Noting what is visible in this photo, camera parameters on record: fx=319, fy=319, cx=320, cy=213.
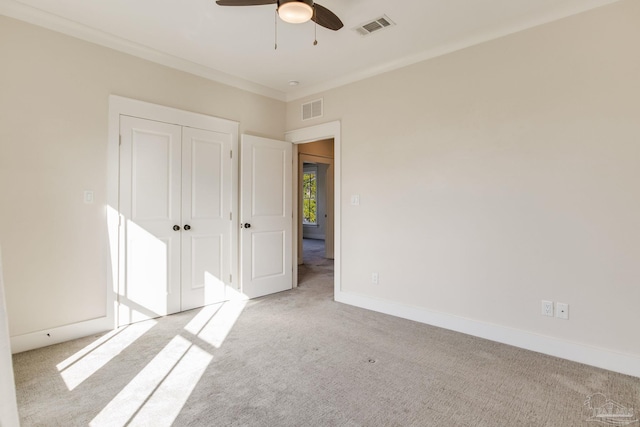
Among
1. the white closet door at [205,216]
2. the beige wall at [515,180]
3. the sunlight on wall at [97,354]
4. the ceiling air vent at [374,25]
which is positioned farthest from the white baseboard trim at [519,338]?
the ceiling air vent at [374,25]

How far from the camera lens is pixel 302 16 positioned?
79.0 inches

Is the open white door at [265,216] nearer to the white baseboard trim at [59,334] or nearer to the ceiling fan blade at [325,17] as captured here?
the white baseboard trim at [59,334]

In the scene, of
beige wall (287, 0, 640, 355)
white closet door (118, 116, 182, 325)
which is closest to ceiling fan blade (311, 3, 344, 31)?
beige wall (287, 0, 640, 355)

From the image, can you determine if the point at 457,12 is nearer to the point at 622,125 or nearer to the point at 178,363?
the point at 622,125

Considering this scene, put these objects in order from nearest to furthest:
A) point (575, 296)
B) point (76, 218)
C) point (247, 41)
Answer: point (575, 296), point (76, 218), point (247, 41)

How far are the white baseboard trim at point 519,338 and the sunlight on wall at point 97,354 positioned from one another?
246 centimetres

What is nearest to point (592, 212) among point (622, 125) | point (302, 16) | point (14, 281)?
point (622, 125)

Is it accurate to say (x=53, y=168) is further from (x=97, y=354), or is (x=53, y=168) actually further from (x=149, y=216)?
(x=97, y=354)

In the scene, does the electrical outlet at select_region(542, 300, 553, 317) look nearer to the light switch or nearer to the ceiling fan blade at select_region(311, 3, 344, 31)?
the ceiling fan blade at select_region(311, 3, 344, 31)

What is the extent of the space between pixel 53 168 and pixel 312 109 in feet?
9.72

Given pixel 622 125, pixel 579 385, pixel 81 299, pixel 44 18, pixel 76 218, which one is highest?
pixel 44 18

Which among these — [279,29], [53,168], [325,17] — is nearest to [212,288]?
[53,168]

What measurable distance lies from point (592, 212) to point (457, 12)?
197cm

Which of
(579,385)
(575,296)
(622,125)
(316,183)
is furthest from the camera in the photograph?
(316,183)
